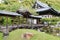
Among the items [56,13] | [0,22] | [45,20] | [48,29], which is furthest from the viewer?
[56,13]

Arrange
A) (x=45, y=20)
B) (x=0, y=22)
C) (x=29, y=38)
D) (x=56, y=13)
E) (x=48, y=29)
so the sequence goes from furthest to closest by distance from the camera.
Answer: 1. (x=56, y=13)
2. (x=45, y=20)
3. (x=0, y=22)
4. (x=48, y=29)
5. (x=29, y=38)

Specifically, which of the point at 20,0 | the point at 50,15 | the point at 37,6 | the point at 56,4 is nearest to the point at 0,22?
the point at 50,15

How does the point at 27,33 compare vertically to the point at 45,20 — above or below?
above

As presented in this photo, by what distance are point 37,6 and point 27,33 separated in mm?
36030

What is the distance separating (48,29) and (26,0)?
2067 centimetres

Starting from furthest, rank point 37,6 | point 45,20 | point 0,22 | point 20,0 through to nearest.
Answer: point 20,0
point 37,6
point 45,20
point 0,22

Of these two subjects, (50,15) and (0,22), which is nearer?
(0,22)

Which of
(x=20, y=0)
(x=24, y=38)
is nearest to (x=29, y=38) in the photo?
(x=24, y=38)

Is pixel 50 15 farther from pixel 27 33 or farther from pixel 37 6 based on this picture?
pixel 27 33

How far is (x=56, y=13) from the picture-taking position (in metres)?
43.8

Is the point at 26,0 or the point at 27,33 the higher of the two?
the point at 27,33

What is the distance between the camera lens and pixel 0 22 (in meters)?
35.4

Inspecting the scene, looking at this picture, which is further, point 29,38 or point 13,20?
point 13,20

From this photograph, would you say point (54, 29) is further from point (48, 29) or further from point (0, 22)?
point (0, 22)
